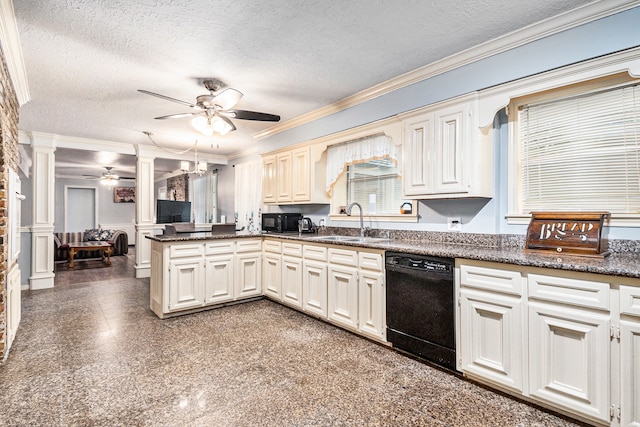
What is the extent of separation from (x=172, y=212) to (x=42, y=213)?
2326 millimetres

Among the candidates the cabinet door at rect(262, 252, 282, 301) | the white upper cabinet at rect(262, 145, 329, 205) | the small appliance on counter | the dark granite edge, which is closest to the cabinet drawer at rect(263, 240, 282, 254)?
the cabinet door at rect(262, 252, 282, 301)

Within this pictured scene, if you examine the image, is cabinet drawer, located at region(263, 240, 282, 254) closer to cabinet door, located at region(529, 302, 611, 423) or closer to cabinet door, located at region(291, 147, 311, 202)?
cabinet door, located at region(291, 147, 311, 202)

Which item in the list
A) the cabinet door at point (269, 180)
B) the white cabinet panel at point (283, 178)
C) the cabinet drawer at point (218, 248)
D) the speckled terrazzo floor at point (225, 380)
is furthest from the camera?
the cabinet door at point (269, 180)

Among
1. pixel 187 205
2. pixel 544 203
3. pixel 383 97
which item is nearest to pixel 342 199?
pixel 383 97

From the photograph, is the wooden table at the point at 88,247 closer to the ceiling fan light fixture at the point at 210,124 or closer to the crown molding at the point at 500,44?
the ceiling fan light fixture at the point at 210,124

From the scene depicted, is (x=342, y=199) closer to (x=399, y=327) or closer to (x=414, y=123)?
(x=414, y=123)

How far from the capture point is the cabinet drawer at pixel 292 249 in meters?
3.74

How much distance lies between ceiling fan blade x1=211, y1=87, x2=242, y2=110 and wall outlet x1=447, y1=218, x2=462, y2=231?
2177mm

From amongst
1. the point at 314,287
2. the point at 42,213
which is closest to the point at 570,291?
the point at 314,287

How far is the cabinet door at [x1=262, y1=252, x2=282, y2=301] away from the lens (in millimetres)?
4055

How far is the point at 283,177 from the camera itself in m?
4.71

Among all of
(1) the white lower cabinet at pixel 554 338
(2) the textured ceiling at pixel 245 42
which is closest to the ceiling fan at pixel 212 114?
(2) the textured ceiling at pixel 245 42

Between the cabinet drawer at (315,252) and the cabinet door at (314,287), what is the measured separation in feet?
0.17

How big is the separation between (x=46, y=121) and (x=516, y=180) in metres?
5.74
